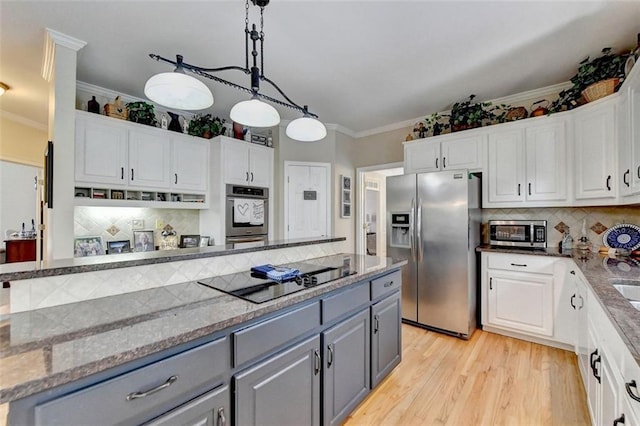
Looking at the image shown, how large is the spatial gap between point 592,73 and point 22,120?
696cm

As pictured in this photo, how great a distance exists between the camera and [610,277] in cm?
171

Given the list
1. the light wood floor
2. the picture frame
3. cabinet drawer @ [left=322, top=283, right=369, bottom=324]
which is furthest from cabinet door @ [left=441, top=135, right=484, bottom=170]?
cabinet drawer @ [left=322, top=283, right=369, bottom=324]

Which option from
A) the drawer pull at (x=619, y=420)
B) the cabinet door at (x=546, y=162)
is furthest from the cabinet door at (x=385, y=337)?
the cabinet door at (x=546, y=162)

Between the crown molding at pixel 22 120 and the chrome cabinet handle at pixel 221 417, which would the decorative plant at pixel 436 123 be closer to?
the chrome cabinet handle at pixel 221 417

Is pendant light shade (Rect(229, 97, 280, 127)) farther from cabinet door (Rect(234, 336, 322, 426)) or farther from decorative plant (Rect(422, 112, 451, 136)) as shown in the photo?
decorative plant (Rect(422, 112, 451, 136))

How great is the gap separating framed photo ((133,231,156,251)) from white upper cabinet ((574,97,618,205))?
179 inches

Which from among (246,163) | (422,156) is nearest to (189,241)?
(246,163)

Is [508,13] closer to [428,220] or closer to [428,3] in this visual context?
[428,3]

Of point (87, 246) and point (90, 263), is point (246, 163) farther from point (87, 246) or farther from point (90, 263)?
point (90, 263)

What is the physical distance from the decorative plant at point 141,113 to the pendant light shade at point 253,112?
2.01 m

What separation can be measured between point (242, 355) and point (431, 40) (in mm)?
2562

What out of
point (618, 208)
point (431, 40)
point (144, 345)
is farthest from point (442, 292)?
point (144, 345)

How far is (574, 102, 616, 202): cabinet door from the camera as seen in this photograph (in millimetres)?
2359

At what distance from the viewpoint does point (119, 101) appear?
2.99 m
